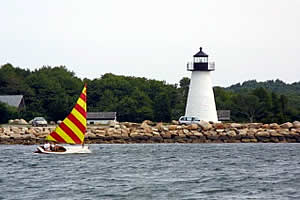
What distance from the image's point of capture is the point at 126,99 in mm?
71438

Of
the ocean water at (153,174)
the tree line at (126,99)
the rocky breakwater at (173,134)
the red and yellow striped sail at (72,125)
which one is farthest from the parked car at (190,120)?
the red and yellow striped sail at (72,125)

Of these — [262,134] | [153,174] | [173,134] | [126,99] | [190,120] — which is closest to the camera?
[153,174]

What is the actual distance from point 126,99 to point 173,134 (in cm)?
1984

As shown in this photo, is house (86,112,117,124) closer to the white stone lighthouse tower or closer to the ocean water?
the white stone lighthouse tower

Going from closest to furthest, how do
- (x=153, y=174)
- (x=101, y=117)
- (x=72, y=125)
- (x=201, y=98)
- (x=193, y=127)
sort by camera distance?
(x=153, y=174)
(x=72, y=125)
(x=193, y=127)
(x=201, y=98)
(x=101, y=117)

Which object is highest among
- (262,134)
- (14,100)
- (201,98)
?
(14,100)

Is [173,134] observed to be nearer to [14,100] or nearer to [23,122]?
[23,122]

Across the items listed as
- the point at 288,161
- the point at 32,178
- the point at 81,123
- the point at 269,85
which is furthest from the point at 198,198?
the point at 269,85

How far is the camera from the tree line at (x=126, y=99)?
6762 cm

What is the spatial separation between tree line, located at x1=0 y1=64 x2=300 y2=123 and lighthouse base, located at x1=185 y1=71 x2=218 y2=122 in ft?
28.9

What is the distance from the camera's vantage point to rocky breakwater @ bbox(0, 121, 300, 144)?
51.3 metres

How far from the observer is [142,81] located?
8256cm

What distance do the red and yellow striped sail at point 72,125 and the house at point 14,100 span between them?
31491mm

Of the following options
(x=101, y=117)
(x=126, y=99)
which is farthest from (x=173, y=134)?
(x=126, y=99)
